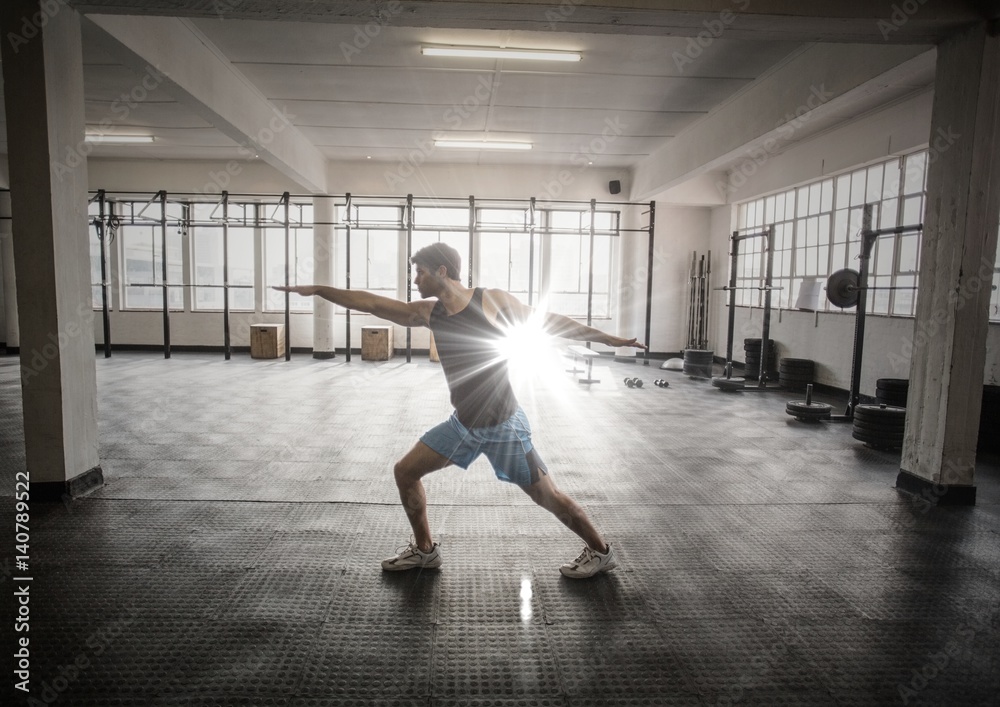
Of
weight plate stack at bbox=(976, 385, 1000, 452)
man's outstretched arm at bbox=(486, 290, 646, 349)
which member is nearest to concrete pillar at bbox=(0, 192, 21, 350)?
man's outstretched arm at bbox=(486, 290, 646, 349)

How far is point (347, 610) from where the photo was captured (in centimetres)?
229

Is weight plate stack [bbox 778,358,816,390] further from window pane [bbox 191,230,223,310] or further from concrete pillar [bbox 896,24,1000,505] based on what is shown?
window pane [bbox 191,230,223,310]

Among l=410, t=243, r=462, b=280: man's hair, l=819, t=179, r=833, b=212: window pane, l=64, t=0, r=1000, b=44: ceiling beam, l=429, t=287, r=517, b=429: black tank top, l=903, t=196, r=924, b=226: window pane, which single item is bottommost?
l=429, t=287, r=517, b=429: black tank top

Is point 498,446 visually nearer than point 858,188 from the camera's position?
Yes

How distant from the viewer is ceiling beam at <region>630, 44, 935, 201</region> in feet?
14.4

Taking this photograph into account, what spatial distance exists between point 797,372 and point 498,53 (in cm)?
535

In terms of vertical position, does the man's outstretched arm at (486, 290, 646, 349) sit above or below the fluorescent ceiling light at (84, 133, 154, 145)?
below

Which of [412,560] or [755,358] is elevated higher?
[755,358]

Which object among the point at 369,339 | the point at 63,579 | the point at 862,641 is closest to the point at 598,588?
the point at 862,641

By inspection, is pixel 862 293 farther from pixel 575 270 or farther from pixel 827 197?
pixel 575 270

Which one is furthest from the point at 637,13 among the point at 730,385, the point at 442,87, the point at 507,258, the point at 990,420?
the point at 507,258

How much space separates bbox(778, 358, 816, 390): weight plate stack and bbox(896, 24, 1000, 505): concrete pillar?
4164mm

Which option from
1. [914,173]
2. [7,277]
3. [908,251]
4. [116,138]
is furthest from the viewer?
[7,277]

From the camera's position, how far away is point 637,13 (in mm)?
3268
